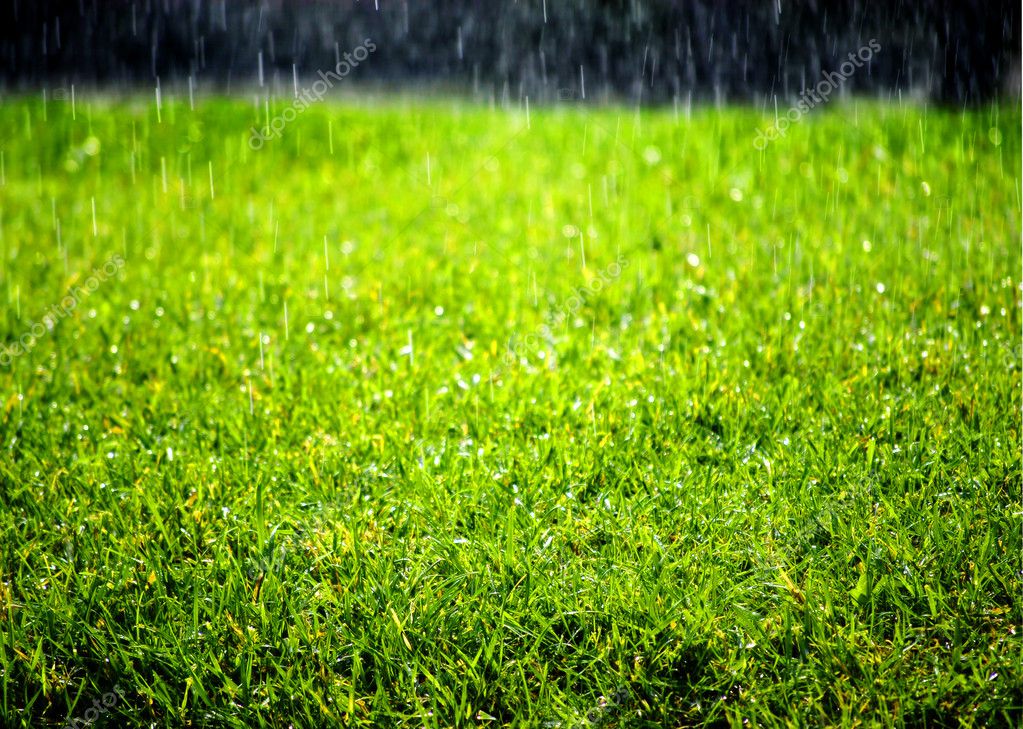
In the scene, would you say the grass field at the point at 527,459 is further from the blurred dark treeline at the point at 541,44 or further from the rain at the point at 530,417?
the blurred dark treeline at the point at 541,44

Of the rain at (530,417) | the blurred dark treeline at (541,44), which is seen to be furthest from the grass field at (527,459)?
the blurred dark treeline at (541,44)

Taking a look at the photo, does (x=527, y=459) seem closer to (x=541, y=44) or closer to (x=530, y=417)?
(x=530, y=417)

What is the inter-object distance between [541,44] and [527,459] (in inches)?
205

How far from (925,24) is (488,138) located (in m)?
3.15

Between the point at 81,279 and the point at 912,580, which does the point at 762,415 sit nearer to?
the point at 912,580

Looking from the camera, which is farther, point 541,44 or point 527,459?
point 541,44

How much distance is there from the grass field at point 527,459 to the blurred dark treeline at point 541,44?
1796 millimetres

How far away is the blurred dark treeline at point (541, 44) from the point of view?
6152mm

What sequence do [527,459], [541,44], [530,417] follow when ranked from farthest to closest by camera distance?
1. [541,44]
2. [530,417]
3. [527,459]

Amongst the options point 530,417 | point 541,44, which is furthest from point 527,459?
point 541,44

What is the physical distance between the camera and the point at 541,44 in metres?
6.84

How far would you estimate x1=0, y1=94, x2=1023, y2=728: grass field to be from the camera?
180 centimetres

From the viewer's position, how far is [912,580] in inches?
76.6

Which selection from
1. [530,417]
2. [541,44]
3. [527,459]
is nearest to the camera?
[527,459]
